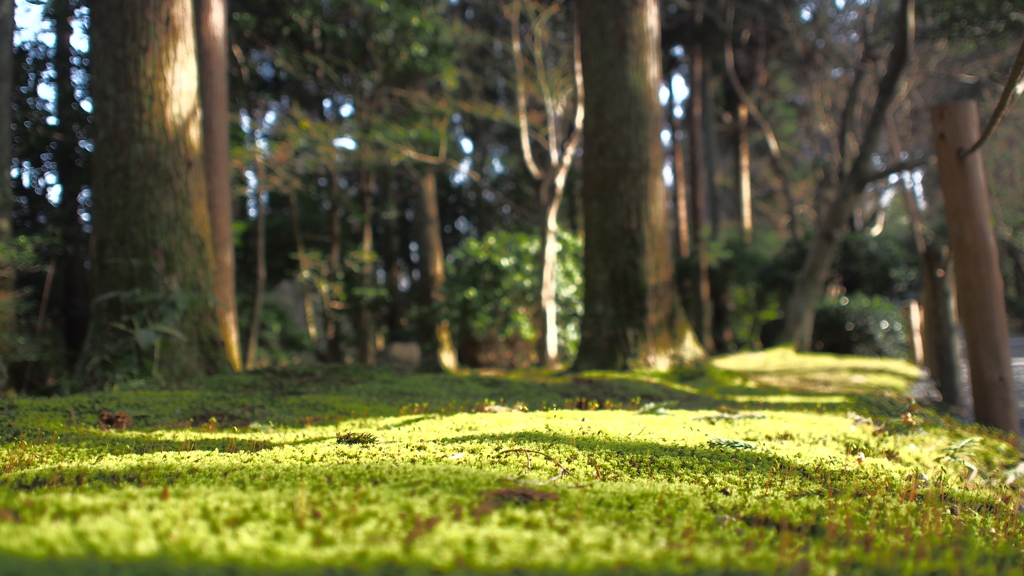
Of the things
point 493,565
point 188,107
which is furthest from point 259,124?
point 493,565

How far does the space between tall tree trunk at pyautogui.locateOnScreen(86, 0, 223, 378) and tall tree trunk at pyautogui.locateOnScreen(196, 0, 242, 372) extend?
2.18m

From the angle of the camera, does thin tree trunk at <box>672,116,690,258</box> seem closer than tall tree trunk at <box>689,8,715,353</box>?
No

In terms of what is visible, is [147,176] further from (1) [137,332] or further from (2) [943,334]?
(2) [943,334]

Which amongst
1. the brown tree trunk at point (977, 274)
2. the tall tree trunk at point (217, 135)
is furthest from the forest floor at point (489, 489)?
the tall tree trunk at point (217, 135)

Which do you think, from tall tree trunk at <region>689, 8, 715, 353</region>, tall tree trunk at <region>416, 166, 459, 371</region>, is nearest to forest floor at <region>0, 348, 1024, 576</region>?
tall tree trunk at <region>416, 166, 459, 371</region>

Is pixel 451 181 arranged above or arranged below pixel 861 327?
above

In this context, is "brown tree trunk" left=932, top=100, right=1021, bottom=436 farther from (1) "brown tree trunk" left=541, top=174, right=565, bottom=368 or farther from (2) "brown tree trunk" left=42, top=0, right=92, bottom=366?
(2) "brown tree trunk" left=42, top=0, right=92, bottom=366

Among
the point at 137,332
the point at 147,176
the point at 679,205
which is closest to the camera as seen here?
the point at 137,332

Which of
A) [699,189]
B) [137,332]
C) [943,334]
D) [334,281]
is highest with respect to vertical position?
[699,189]

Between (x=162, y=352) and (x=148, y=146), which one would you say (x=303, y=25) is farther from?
(x=162, y=352)

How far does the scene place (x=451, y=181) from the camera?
16141 millimetres

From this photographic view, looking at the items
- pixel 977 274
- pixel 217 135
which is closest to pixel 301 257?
pixel 217 135

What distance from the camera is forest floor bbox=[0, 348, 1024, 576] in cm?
116

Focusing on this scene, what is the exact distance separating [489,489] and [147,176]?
4.13 metres
